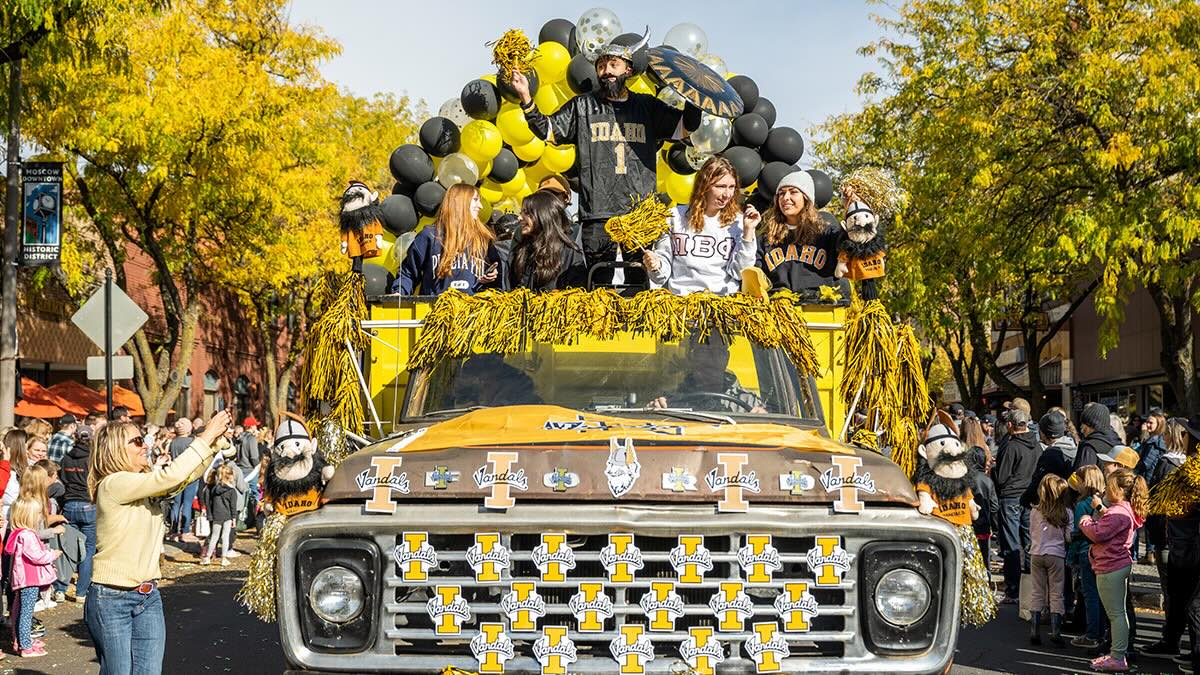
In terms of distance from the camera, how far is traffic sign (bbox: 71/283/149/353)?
12734 mm

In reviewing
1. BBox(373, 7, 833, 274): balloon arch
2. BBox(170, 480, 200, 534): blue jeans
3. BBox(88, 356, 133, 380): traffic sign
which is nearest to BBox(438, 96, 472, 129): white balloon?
BBox(373, 7, 833, 274): balloon arch

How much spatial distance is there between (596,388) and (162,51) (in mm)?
17488

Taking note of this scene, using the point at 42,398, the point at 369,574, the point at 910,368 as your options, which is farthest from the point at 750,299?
the point at 42,398

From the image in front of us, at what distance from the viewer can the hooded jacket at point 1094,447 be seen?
1047cm

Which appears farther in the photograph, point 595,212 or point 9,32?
point 9,32

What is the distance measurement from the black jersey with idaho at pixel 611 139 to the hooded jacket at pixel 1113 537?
3.97 meters

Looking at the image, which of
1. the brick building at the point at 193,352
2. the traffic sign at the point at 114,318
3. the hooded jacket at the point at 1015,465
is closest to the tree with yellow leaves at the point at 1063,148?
the hooded jacket at the point at 1015,465

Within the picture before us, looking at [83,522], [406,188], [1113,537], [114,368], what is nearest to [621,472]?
[406,188]

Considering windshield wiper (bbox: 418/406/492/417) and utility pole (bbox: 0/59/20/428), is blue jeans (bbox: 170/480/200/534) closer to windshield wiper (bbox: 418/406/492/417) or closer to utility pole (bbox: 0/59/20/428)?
utility pole (bbox: 0/59/20/428)

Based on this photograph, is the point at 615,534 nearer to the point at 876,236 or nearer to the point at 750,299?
the point at 750,299

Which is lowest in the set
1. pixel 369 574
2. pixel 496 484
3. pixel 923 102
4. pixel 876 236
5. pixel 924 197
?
pixel 369 574

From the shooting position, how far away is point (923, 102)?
22.7 metres

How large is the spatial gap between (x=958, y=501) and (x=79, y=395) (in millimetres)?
30794

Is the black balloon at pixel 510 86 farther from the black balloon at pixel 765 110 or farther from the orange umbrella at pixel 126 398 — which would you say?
the orange umbrella at pixel 126 398
